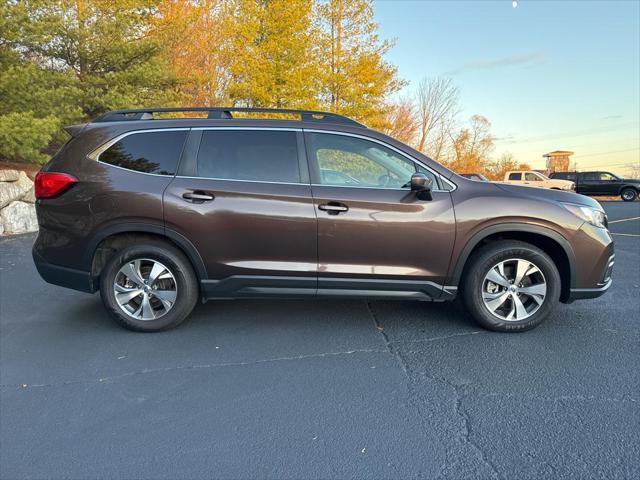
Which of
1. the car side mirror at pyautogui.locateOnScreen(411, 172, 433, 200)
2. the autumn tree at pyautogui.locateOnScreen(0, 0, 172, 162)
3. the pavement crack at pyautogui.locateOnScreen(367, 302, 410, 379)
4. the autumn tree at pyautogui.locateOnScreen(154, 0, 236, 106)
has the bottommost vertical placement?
the pavement crack at pyautogui.locateOnScreen(367, 302, 410, 379)

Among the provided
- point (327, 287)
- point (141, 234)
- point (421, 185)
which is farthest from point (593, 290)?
point (141, 234)

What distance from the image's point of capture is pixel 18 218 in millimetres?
8422

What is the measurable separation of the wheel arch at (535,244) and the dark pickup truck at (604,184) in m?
26.0

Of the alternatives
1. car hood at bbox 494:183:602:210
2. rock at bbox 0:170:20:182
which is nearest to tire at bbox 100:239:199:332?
car hood at bbox 494:183:602:210

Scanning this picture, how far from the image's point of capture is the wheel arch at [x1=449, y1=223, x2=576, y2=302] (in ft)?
10.8

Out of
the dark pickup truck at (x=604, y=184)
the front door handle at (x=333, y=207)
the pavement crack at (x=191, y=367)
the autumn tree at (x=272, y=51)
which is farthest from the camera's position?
the dark pickup truck at (x=604, y=184)

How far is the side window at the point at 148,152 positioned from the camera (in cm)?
340

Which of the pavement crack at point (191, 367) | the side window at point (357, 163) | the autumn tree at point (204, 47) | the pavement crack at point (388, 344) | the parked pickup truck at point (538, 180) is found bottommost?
the pavement crack at point (191, 367)

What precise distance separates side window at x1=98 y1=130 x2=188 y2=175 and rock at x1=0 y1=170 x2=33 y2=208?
6.68 metres

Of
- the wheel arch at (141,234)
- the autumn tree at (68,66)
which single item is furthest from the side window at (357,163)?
the autumn tree at (68,66)

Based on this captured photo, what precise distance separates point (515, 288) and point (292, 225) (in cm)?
202

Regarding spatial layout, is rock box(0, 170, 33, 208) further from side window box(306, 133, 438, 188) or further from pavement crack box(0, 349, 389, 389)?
side window box(306, 133, 438, 188)

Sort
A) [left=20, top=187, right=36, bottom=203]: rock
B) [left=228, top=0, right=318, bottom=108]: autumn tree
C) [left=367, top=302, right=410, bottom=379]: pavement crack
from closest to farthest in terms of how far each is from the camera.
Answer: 1. [left=367, top=302, right=410, bottom=379]: pavement crack
2. [left=20, top=187, right=36, bottom=203]: rock
3. [left=228, top=0, right=318, bottom=108]: autumn tree

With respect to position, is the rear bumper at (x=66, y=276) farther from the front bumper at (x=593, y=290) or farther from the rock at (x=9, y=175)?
the rock at (x=9, y=175)
